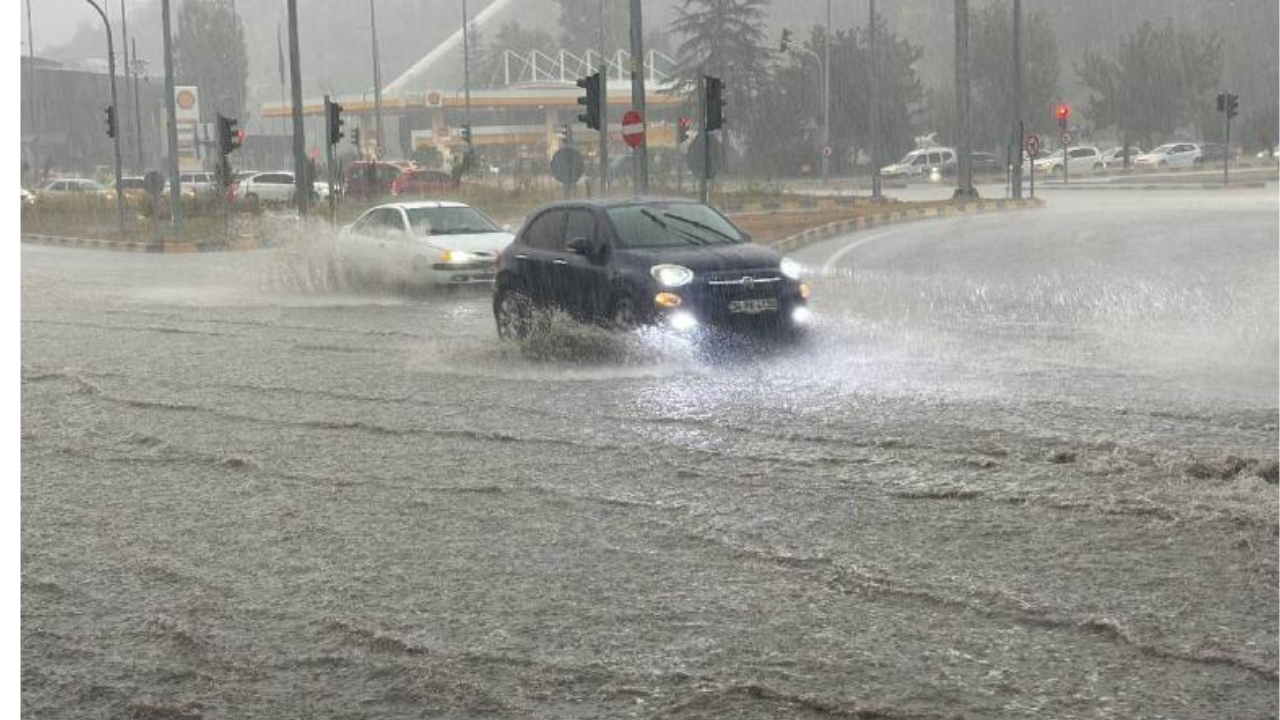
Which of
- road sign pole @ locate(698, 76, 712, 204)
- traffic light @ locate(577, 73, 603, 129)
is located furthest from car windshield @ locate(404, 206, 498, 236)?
road sign pole @ locate(698, 76, 712, 204)

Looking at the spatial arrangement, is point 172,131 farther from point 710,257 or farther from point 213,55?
point 213,55

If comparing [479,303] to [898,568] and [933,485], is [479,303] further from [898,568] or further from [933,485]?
[898,568]

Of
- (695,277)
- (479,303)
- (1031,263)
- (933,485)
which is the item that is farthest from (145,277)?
(933,485)

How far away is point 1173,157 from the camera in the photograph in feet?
256

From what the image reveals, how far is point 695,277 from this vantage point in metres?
13.5

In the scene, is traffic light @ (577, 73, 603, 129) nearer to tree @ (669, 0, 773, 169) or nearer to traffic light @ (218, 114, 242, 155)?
traffic light @ (218, 114, 242, 155)

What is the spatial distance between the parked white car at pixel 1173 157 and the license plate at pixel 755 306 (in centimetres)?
6743

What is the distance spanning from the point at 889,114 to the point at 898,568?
89.8 m

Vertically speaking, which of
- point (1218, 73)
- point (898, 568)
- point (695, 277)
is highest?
point (1218, 73)

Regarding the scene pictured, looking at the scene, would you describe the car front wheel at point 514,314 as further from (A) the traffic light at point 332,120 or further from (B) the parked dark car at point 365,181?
(B) the parked dark car at point 365,181

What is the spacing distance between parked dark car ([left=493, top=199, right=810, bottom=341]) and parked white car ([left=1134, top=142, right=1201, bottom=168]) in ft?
219

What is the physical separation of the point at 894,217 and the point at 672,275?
27460mm

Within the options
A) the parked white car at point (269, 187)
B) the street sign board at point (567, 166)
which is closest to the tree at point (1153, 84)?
the parked white car at point (269, 187)

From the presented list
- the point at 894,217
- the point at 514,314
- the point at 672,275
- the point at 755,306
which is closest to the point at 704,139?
the point at 514,314
